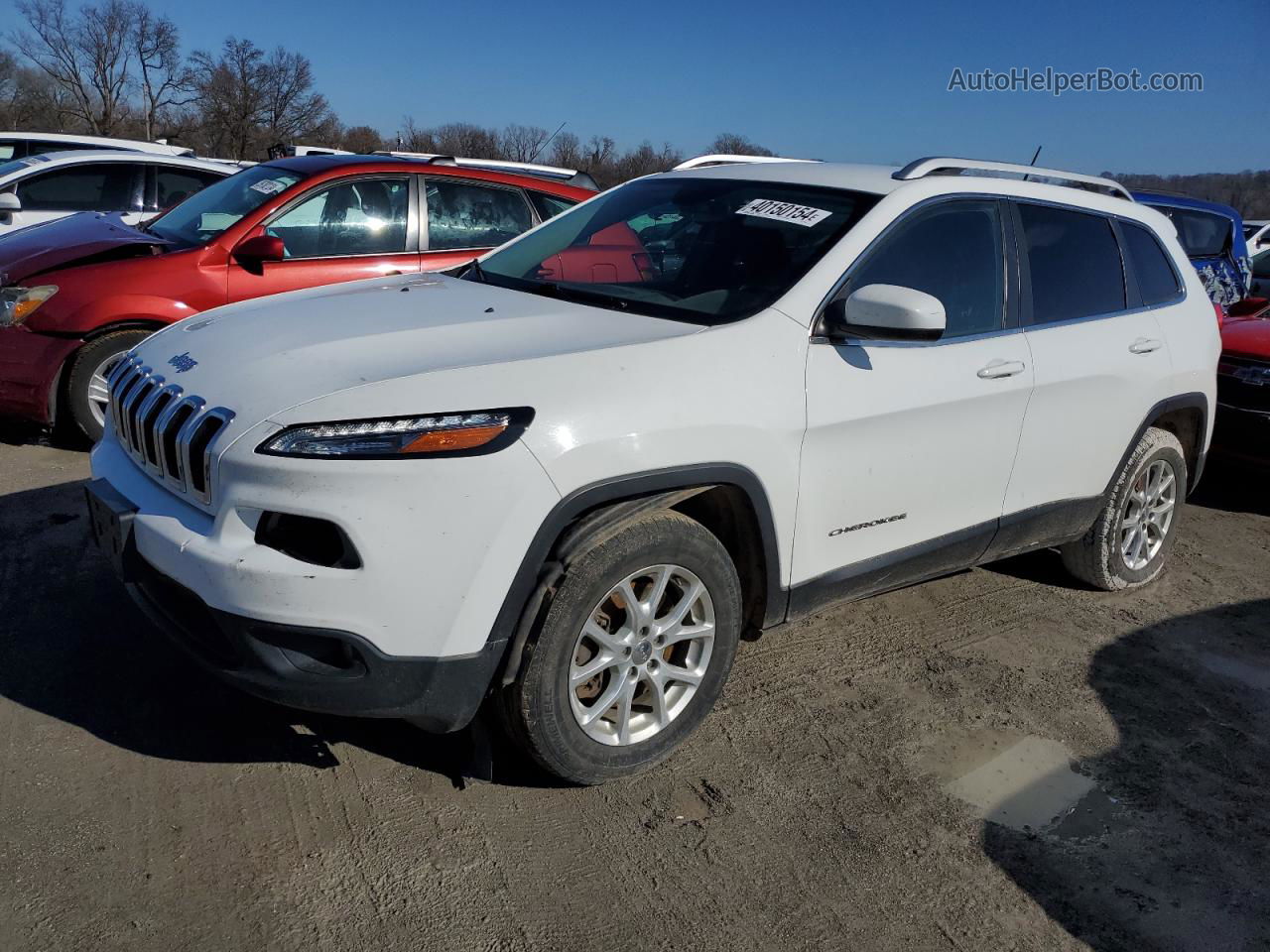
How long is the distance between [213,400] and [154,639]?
4.35 feet

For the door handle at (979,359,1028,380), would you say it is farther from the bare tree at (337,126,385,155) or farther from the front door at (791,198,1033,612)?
the bare tree at (337,126,385,155)

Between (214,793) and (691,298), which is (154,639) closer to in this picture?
(214,793)

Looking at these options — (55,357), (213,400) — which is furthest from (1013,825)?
(55,357)

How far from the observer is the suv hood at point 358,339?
2635mm

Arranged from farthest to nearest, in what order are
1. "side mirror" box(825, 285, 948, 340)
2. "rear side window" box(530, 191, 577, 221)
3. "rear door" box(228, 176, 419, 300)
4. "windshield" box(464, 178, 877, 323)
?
"rear side window" box(530, 191, 577, 221) → "rear door" box(228, 176, 419, 300) → "windshield" box(464, 178, 877, 323) → "side mirror" box(825, 285, 948, 340)

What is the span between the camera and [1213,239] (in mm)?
10516

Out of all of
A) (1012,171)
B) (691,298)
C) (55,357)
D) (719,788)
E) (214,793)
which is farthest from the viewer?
(55,357)

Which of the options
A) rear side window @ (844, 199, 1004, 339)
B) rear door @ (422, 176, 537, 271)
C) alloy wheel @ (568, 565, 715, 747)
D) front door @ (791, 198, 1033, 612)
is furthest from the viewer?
rear door @ (422, 176, 537, 271)

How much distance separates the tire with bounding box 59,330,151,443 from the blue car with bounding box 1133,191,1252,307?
9.23 m

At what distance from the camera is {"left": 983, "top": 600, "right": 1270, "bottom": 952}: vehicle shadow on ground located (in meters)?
2.62

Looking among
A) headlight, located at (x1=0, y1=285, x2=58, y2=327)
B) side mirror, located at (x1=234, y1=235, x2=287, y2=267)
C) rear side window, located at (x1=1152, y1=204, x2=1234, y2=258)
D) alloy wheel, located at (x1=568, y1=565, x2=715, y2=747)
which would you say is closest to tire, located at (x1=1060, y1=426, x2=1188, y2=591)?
alloy wheel, located at (x1=568, y1=565, x2=715, y2=747)

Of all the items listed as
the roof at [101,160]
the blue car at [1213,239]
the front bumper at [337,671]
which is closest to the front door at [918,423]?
the front bumper at [337,671]

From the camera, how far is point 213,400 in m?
2.68

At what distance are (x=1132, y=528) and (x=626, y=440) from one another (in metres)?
3.12
